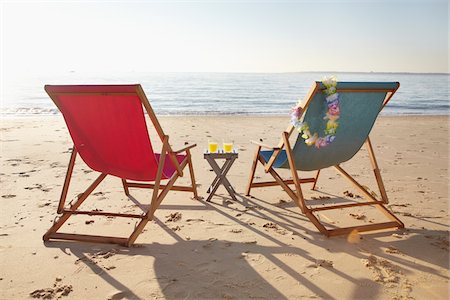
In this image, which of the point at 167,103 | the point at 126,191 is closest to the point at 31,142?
the point at 126,191

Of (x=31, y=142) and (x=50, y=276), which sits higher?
(x=50, y=276)

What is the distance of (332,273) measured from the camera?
8.98 feet

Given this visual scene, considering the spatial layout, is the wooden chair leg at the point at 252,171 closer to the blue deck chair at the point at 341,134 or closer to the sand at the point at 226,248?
the sand at the point at 226,248

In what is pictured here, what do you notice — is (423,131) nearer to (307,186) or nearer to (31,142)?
(307,186)

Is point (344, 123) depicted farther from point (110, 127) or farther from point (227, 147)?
point (110, 127)

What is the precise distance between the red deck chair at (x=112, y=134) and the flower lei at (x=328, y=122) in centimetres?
111

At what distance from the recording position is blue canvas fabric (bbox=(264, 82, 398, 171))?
132 inches

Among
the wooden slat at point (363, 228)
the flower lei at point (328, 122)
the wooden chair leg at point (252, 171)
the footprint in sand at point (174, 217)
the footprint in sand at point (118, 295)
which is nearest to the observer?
the footprint in sand at point (118, 295)

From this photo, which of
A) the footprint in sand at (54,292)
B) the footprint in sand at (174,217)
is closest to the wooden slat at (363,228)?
the footprint in sand at (174,217)

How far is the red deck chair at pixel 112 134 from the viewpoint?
3.08 metres

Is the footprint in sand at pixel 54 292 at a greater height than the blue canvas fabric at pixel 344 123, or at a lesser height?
lesser

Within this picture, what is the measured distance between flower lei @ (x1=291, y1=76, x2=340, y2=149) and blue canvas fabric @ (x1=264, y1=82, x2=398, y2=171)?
4 cm

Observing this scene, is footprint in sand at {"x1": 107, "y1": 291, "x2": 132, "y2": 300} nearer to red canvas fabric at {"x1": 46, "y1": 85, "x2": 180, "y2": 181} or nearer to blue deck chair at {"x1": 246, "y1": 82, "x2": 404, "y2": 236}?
red canvas fabric at {"x1": 46, "y1": 85, "x2": 180, "y2": 181}

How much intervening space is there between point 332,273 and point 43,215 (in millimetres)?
2700
